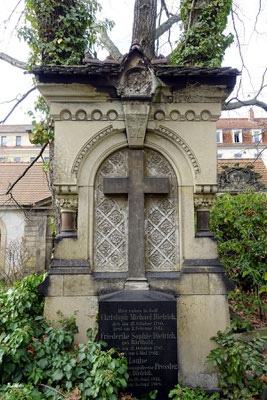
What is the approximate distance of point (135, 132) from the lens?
151 inches

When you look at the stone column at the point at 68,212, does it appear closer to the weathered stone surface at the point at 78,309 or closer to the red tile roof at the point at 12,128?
the weathered stone surface at the point at 78,309

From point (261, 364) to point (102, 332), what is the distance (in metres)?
1.70

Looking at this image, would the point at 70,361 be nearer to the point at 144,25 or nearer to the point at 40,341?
the point at 40,341

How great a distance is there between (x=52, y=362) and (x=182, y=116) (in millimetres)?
3136

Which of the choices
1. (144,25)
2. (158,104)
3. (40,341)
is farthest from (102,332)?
(144,25)

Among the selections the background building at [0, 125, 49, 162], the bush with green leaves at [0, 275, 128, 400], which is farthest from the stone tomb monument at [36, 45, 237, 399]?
the background building at [0, 125, 49, 162]

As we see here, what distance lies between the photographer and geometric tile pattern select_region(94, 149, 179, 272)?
3824mm

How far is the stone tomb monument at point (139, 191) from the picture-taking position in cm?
364

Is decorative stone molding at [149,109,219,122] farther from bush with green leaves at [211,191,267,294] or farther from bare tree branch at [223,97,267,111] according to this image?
bare tree branch at [223,97,267,111]

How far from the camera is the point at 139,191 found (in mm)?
3852

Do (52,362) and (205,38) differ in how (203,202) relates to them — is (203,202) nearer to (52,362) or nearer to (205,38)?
(52,362)

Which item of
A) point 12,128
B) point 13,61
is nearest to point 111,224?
point 13,61

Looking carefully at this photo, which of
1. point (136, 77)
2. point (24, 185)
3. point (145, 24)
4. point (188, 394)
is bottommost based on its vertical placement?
point (188, 394)

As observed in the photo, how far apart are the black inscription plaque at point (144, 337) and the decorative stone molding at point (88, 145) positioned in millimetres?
1603
